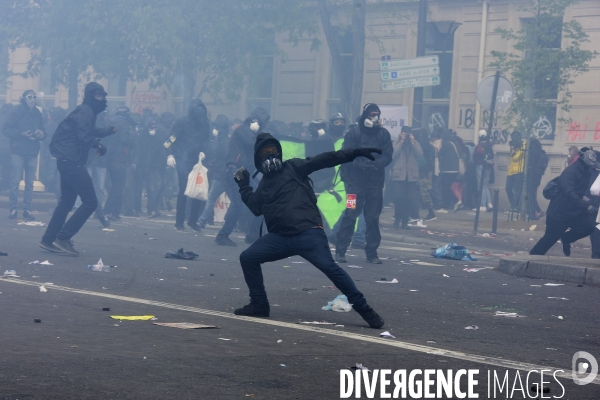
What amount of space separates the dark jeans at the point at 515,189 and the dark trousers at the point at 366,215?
34.5 ft

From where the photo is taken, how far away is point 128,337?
638cm

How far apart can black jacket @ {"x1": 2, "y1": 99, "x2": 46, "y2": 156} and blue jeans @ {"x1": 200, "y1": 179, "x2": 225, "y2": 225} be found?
3.17m

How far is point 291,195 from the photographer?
24.2ft

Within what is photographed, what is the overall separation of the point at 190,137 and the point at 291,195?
912 centimetres

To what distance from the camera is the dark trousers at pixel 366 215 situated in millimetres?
11945

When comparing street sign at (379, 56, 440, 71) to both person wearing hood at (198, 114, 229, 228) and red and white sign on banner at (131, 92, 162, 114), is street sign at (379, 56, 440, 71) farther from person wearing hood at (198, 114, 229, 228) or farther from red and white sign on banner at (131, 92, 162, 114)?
red and white sign on banner at (131, 92, 162, 114)

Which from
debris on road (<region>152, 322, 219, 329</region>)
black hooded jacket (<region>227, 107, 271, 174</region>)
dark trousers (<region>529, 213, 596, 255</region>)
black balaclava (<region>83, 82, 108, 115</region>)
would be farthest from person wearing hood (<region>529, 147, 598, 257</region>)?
debris on road (<region>152, 322, 219, 329</region>)

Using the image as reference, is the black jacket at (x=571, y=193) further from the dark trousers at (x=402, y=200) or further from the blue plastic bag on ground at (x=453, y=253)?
the dark trousers at (x=402, y=200)

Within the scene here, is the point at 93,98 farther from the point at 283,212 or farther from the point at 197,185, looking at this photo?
the point at 283,212

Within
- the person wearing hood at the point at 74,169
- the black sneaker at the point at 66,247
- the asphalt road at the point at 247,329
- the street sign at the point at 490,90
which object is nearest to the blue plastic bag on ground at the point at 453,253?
the asphalt road at the point at 247,329

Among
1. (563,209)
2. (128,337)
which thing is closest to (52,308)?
(128,337)

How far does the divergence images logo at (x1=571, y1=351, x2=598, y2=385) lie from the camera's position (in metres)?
5.58

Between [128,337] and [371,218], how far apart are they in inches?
235

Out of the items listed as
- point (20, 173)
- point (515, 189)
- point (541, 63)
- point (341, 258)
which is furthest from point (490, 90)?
point (20, 173)
